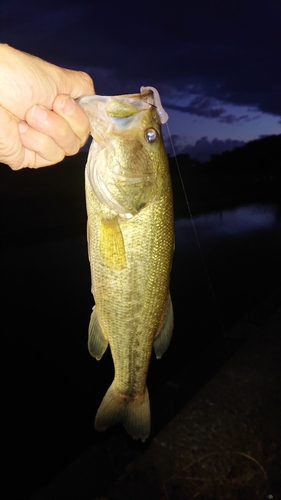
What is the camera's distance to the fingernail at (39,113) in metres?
1.63

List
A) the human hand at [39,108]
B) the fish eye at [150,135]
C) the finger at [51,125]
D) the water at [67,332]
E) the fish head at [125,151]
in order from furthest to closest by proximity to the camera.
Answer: the water at [67,332], the fish eye at [150,135], the fish head at [125,151], the finger at [51,125], the human hand at [39,108]

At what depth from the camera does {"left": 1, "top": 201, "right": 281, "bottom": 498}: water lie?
423cm

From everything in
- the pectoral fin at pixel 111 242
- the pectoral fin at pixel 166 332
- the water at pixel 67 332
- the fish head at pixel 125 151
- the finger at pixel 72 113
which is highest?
the finger at pixel 72 113

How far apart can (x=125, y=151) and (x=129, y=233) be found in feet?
1.46

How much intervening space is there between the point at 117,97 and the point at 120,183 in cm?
43

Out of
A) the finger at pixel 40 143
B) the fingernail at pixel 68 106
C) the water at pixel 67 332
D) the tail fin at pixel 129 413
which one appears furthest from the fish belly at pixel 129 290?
the water at pixel 67 332

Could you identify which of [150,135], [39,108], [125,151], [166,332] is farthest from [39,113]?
[166,332]

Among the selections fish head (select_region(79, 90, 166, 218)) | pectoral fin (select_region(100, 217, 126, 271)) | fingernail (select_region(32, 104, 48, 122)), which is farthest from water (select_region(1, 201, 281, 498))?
fingernail (select_region(32, 104, 48, 122))

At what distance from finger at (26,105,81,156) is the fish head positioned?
0.44ft

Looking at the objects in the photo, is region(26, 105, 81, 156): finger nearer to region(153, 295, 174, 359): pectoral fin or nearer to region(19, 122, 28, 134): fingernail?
region(19, 122, 28, 134): fingernail

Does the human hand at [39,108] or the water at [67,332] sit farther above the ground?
the human hand at [39,108]

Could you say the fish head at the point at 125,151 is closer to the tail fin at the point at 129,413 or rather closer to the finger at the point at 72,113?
the finger at the point at 72,113

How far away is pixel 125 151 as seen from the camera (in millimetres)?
1872

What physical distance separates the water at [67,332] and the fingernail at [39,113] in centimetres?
273
